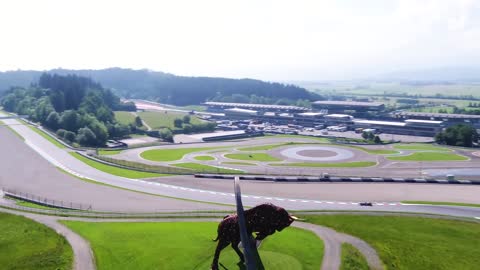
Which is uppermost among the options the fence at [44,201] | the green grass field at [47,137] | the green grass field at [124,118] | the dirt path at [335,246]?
the green grass field at [124,118]

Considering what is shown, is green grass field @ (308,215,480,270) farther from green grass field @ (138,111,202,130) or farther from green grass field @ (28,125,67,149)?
green grass field @ (138,111,202,130)

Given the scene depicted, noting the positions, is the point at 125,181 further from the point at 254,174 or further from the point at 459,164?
the point at 459,164

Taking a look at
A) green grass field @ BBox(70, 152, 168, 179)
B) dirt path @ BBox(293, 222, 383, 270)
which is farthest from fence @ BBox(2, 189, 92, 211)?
dirt path @ BBox(293, 222, 383, 270)

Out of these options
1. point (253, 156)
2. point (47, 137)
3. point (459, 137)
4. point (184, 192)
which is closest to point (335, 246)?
point (184, 192)

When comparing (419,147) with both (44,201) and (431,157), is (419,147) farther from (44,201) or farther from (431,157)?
(44,201)

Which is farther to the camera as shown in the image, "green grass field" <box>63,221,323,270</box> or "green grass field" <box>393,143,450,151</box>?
"green grass field" <box>393,143,450,151</box>

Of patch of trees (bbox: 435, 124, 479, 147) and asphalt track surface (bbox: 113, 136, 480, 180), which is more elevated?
patch of trees (bbox: 435, 124, 479, 147)

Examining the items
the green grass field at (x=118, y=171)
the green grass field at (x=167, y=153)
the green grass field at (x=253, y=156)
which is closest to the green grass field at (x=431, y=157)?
the green grass field at (x=253, y=156)

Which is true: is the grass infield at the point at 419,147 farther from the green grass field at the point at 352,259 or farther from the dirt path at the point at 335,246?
the green grass field at the point at 352,259
